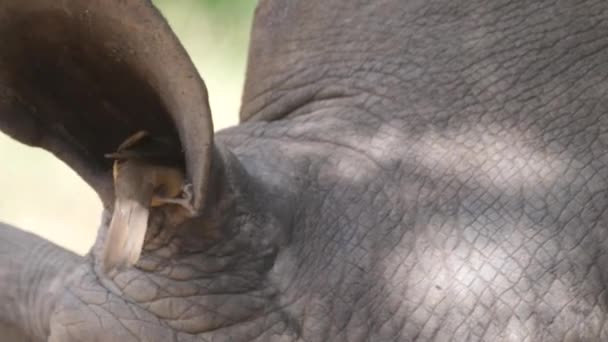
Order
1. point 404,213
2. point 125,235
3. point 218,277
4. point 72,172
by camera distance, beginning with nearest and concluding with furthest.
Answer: point 125,235, point 218,277, point 404,213, point 72,172

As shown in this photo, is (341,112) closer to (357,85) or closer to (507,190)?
(357,85)

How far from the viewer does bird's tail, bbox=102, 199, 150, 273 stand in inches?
53.4

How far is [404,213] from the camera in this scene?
1667 millimetres

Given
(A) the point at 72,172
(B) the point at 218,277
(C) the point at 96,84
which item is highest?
(A) the point at 72,172

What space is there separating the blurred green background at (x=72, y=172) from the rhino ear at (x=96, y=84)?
86.1 inches

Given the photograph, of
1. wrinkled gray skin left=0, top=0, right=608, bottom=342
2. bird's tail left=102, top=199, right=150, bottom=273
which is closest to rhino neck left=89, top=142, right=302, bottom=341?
wrinkled gray skin left=0, top=0, right=608, bottom=342

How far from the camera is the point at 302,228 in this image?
162 centimetres

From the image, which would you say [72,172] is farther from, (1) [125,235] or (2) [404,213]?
(1) [125,235]

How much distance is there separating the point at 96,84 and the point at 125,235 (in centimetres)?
19

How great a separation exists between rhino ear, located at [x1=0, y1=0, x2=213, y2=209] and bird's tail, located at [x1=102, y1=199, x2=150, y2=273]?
0.07 m

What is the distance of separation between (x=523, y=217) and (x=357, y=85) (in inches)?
15.8

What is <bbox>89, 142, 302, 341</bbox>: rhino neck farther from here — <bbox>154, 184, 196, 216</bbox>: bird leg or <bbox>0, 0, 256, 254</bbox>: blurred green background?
<bbox>0, 0, 256, 254</bbox>: blurred green background

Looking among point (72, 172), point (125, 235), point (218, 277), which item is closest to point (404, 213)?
point (218, 277)

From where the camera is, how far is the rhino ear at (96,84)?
1.34 metres
